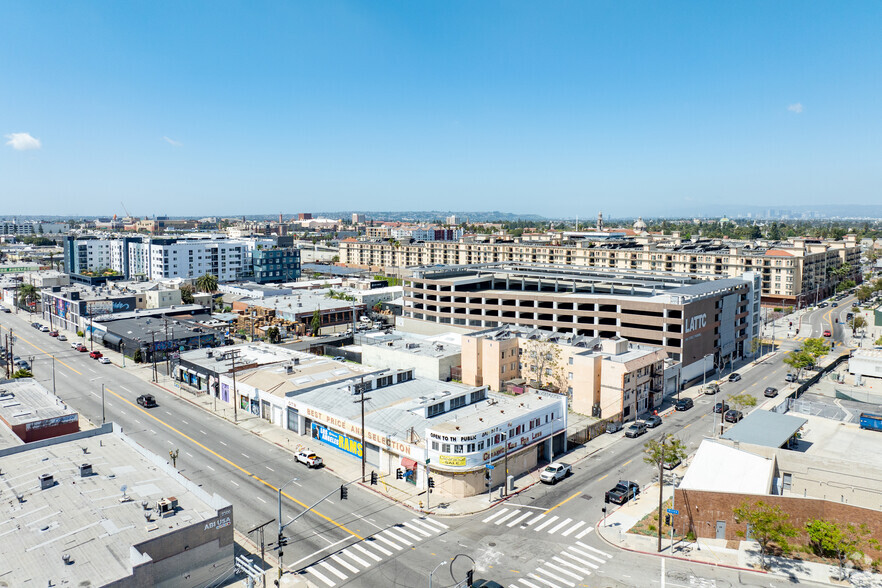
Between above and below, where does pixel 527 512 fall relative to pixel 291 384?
below

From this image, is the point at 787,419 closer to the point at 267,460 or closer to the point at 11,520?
the point at 267,460

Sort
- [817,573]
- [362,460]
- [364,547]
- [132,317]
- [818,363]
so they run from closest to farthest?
[817,573] < [364,547] < [362,460] < [818,363] < [132,317]

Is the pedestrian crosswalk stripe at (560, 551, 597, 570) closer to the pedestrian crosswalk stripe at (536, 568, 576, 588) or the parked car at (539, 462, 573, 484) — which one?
the pedestrian crosswalk stripe at (536, 568, 576, 588)

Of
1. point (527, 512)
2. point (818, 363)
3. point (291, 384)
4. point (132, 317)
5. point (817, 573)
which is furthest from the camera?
point (132, 317)

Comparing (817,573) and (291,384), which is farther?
(291,384)

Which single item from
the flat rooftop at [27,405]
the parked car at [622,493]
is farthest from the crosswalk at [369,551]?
the flat rooftop at [27,405]

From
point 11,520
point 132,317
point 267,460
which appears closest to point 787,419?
point 267,460

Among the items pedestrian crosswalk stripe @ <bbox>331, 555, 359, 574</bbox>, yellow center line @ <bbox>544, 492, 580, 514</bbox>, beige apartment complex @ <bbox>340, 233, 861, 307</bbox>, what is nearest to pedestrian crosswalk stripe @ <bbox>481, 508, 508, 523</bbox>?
yellow center line @ <bbox>544, 492, 580, 514</bbox>
